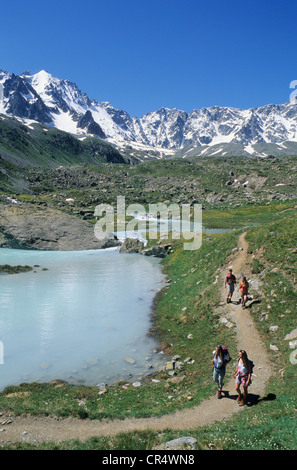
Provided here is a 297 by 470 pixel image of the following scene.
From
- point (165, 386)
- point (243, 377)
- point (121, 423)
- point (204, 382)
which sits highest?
point (243, 377)

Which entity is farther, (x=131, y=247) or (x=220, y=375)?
(x=131, y=247)

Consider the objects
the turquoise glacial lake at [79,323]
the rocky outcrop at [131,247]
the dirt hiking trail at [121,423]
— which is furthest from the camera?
the rocky outcrop at [131,247]

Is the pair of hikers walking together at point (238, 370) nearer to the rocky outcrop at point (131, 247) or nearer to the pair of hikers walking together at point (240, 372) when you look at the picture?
the pair of hikers walking together at point (240, 372)

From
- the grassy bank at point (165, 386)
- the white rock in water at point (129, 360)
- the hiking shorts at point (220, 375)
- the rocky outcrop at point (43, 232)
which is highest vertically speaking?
the rocky outcrop at point (43, 232)

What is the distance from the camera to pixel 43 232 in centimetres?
6750

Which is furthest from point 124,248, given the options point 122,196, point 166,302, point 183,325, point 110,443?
point 122,196

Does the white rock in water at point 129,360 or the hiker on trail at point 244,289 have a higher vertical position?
the hiker on trail at point 244,289

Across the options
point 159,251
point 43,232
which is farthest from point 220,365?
point 43,232

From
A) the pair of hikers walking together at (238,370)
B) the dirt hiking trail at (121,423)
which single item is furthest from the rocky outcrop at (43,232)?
the pair of hikers walking together at (238,370)

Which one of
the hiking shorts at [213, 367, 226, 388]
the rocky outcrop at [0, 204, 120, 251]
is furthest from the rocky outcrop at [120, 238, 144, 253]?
the hiking shorts at [213, 367, 226, 388]

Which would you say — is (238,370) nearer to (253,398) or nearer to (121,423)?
(253,398)

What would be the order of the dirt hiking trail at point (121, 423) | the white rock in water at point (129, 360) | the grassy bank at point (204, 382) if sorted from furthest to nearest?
1. the white rock in water at point (129, 360)
2. the dirt hiking trail at point (121, 423)
3. the grassy bank at point (204, 382)

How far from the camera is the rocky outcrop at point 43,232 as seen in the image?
65.4 metres

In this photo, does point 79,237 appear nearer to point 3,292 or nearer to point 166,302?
point 3,292
